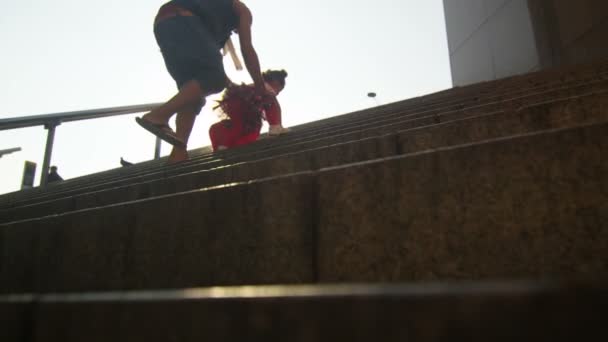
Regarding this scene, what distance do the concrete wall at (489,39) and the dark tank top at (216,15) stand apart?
24.6 ft

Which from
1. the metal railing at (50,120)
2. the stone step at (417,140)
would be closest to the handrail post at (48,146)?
the metal railing at (50,120)

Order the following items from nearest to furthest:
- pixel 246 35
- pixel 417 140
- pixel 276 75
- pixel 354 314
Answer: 1. pixel 354 314
2. pixel 417 140
3. pixel 246 35
4. pixel 276 75

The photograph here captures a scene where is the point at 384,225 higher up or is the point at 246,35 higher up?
the point at 246,35

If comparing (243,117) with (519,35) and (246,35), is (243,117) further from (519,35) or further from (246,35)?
(519,35)

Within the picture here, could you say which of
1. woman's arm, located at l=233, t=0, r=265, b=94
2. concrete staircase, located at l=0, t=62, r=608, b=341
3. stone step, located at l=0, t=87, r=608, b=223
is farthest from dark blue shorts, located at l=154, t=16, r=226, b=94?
concrete staircase, located at l=0, t=62, r=608, b=341

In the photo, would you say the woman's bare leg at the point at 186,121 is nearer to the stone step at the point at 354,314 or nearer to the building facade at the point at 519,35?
the stone step at the point at 354,314

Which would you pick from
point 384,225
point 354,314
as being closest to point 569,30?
point 384,225

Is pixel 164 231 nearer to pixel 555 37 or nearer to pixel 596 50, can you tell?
pixel 596 50

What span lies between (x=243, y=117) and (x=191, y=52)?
3.75 ft

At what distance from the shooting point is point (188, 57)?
3.40 metres

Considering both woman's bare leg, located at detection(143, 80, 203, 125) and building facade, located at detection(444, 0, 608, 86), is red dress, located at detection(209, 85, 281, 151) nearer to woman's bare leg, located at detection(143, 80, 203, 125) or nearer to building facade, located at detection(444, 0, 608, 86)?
woman's bare leg, located at detection(143, 80, 203, 125)

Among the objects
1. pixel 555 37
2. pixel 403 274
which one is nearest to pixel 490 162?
pixel 403 274

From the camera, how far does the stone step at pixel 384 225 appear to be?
935mm

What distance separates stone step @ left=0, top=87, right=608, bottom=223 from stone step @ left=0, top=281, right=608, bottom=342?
3.82 feet
